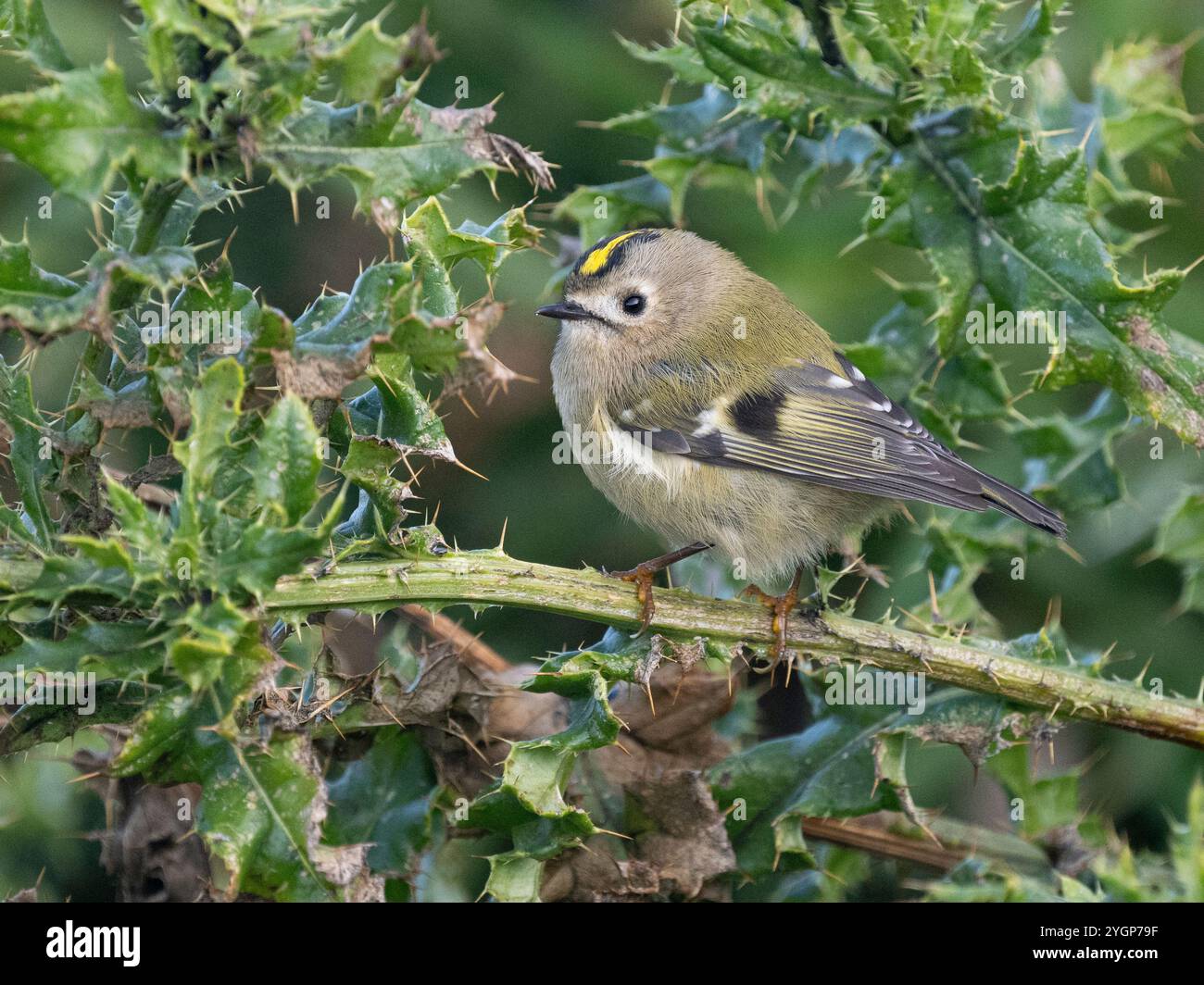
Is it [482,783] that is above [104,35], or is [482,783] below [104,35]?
below

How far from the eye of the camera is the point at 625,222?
13.2 feet

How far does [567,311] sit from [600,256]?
0.68ft

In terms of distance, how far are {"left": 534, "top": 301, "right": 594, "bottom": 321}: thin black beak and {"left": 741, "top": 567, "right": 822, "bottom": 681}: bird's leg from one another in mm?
1128

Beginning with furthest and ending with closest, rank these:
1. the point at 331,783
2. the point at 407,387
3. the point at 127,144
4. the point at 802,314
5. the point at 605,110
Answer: the point at 605,110 < the point at 802,314 < the point at 331,783 < the point at 407,387 < the point at 127,144

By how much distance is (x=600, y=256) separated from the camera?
4.12 m

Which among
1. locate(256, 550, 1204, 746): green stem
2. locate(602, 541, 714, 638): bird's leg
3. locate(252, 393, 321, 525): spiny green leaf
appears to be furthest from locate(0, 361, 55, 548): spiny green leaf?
locate(602, 541, 714, 638): bird's leg

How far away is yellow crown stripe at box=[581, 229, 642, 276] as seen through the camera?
162 inches

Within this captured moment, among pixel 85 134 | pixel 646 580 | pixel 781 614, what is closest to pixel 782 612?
pixel 781 614

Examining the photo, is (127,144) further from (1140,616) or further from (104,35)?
(1140,616)

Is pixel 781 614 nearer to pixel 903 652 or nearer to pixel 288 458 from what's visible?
pixel 903 652

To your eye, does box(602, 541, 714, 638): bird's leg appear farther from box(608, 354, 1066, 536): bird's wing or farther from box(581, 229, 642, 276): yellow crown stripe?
box(581, 229, 642, 276): yellow crown stripe

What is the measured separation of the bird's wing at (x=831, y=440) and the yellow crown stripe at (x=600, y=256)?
19.0 inches

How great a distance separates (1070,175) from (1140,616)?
1850mm

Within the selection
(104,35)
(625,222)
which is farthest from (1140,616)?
(104,35)
